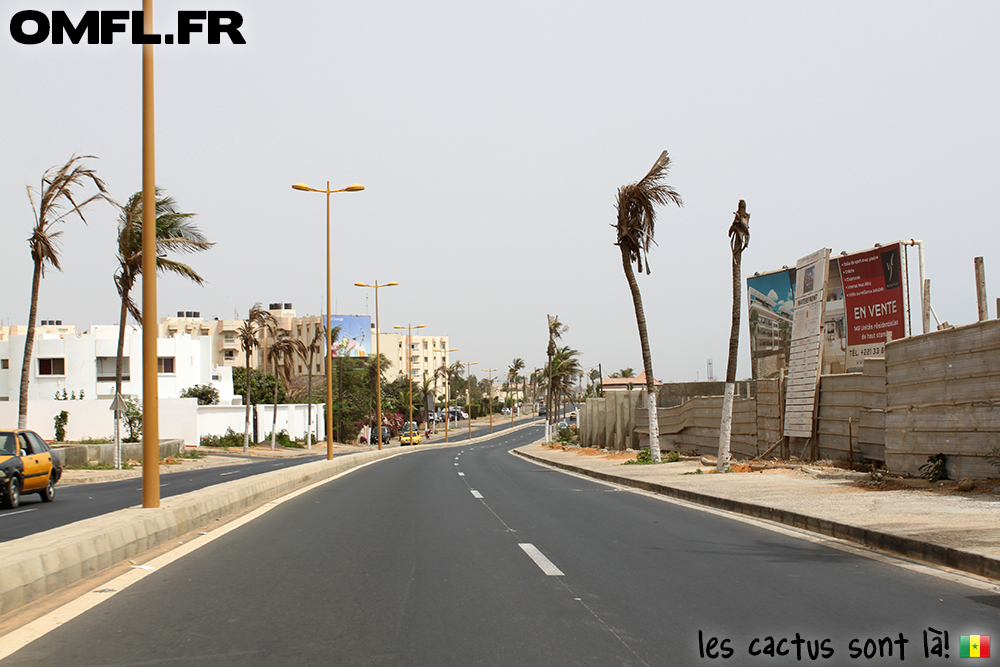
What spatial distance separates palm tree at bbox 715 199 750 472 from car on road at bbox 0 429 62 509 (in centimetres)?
1591

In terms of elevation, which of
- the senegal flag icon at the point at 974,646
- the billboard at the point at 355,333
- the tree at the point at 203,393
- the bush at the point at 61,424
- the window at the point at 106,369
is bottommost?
the bush at the point at 61,424

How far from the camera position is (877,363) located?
1958 centimetres

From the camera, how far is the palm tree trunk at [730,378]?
22828mm

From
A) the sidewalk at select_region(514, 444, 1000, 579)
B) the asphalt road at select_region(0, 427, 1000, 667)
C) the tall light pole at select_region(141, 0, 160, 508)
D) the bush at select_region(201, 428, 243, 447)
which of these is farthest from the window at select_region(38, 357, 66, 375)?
the asphalt road at select_region(0, 427, 1000, 667)

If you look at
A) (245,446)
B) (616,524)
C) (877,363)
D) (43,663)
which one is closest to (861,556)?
(616,524)

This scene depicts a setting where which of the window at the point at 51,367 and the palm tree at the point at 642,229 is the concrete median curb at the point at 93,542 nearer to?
the palm tree at the point at 642,229

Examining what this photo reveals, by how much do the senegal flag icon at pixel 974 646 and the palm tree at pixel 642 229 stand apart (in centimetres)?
2159

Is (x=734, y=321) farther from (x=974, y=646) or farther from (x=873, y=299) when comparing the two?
(x=974, y=646)

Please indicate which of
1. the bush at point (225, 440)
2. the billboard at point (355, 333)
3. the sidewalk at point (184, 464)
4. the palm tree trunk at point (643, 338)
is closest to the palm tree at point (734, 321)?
the palm tree trunk at point (643, 338)

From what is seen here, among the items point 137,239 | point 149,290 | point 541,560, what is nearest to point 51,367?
point 137,239

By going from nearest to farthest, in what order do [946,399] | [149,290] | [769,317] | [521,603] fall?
1. [521,603]
2. [149,290]
3. [946,399]
4. [769,317]

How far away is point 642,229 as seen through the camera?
28.9m

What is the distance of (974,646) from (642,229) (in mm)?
23718

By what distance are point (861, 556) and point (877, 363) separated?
10963 mm
